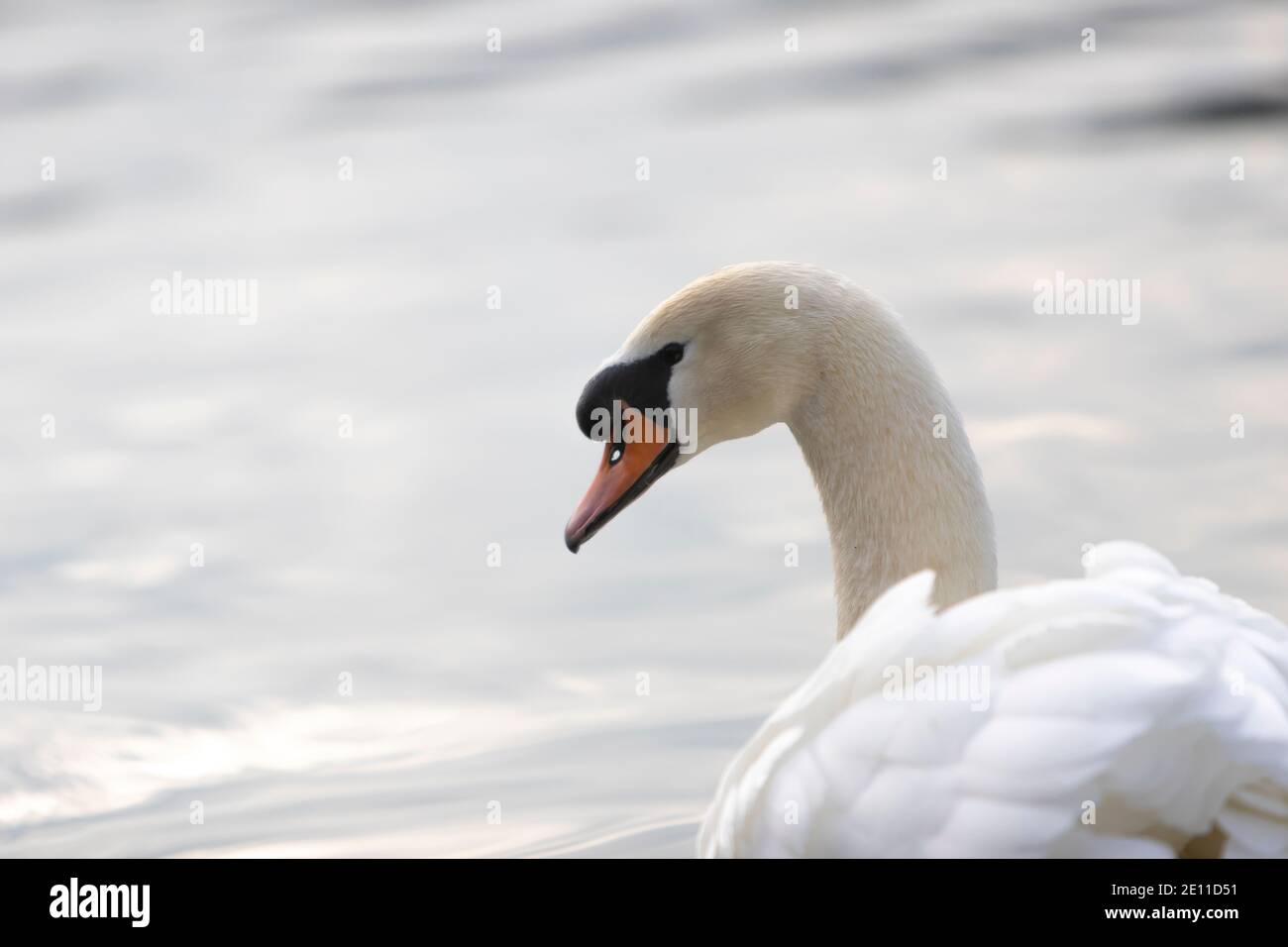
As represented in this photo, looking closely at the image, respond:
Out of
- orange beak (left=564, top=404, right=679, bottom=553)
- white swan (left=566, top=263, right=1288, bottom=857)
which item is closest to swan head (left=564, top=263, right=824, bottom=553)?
orange beak (left=564, top=404, right=679, bottom=553)

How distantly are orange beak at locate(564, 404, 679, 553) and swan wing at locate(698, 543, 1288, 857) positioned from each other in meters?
1.17

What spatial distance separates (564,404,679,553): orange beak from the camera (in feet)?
14.1

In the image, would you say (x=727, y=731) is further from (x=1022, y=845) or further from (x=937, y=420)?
(x=1022, y=845)

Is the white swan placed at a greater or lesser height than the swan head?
lesser

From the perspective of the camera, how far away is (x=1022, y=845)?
110 inches

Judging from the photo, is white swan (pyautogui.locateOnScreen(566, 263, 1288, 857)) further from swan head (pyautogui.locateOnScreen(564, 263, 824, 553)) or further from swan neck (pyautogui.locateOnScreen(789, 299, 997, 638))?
swan head (pyautogui.locateOnScreen(564, 263, 824, 553))

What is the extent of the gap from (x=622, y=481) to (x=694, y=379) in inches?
10.8

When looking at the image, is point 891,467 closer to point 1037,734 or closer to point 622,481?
point 622,481

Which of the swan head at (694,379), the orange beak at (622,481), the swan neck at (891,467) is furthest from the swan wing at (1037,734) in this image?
the orange beak at (622,481)

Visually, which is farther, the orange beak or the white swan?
the orange beak

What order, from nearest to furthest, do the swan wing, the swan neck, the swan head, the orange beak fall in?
the swan wing → the swan neck → the swan head → the orange beak

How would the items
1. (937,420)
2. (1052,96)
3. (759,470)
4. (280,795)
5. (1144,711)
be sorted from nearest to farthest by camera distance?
(1144,711) < (937,420) < (280,795) < (759,470) < (1052,96)

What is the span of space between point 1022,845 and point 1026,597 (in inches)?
16.1
